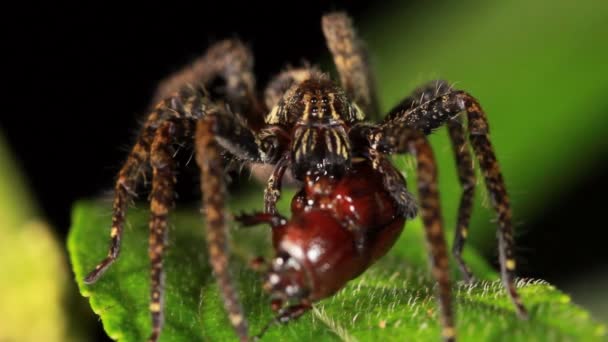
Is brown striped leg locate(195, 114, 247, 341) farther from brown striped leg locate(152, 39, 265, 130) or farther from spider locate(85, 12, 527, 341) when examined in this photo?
brown striped leg locate(152, 39, 265, 130)

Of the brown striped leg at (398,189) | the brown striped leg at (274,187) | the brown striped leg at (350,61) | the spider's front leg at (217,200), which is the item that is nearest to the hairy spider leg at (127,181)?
the spider's front leg at (217,200)

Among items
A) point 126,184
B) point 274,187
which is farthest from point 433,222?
point 126,184

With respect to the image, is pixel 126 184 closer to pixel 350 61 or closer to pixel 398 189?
pixel 398 189

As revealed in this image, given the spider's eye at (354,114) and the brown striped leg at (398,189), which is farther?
the spider's eye at (354,114)

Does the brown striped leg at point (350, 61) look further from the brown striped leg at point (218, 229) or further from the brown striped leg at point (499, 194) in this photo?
the brown striped leg at point (218, 229)

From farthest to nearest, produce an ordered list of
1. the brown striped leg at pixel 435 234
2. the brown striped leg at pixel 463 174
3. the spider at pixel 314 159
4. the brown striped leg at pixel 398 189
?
the brown striped leg at pixel 463 174, the brown striped leg at pixel 398 189, the spider at pixel 314 159, the brown striped leg at pixel 435 234
